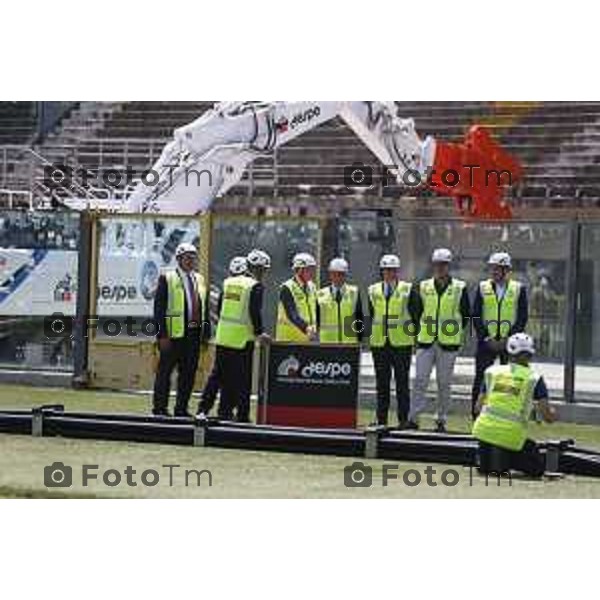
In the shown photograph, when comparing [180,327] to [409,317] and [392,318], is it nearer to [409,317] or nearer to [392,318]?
[392,318]

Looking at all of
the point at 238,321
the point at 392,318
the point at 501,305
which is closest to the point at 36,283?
the point at 238,321

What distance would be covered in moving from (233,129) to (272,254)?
2.39 metres

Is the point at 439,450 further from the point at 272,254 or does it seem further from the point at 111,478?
the point at 272,254

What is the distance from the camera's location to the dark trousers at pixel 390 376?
16.3 metres

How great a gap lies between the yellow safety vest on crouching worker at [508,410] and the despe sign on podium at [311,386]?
8.16 feet

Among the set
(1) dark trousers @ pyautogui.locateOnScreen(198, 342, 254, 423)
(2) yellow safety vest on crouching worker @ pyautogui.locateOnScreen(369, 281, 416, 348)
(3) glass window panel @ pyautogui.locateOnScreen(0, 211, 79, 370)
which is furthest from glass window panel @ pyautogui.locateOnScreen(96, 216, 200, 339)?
(1) dark trousers @ pyautogui.locateOnScreen(198, 342, 254, 423)

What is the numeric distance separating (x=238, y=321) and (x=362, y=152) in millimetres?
14606

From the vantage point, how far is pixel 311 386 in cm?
1481

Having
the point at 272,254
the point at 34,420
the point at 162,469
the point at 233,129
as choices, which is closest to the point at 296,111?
the point at 233,129

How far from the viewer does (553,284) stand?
18.7 m

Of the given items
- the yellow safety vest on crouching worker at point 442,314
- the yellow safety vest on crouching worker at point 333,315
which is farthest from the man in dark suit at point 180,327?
the yellow safety vest on crouching worker at point 442,314

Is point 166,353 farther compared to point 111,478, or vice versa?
point 166,353

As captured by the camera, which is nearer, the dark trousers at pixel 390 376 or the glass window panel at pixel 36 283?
the dark trousers at pixel 390 376

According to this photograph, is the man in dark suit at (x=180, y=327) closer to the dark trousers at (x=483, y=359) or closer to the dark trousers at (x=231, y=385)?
the dark trousers at (x=231, y=385)
